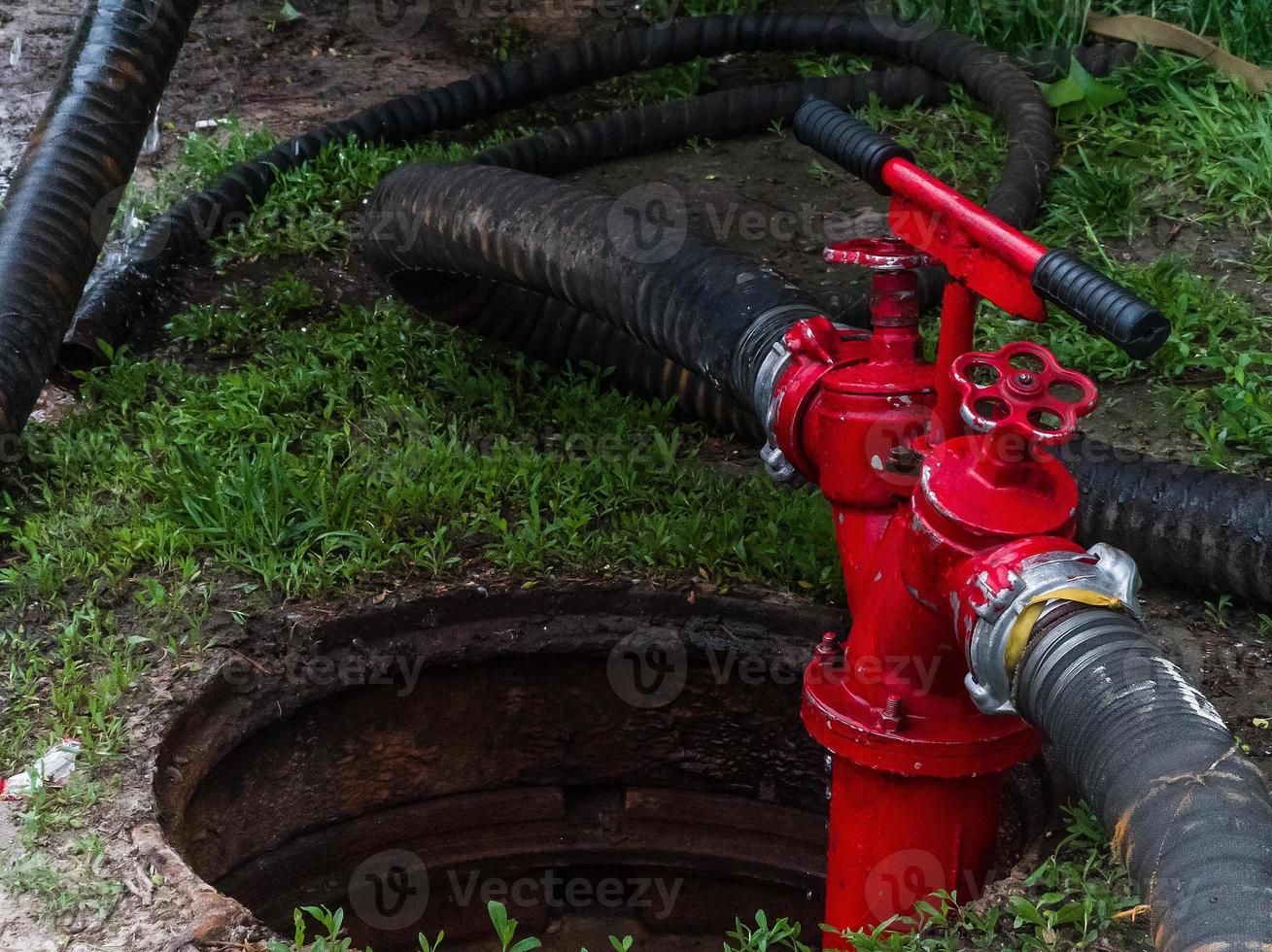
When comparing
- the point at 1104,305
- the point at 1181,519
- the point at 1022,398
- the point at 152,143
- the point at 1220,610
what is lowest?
the point at 152,143

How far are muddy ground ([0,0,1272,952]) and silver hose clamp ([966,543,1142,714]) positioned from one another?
0.86 meters

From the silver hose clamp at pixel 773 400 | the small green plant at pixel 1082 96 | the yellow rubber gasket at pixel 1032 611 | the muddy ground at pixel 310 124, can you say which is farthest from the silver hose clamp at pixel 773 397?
the small green plant at pixel 1082 96

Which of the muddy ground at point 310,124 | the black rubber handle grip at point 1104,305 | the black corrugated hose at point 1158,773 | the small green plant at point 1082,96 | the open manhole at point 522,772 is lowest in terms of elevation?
the open manhole at point 522,772

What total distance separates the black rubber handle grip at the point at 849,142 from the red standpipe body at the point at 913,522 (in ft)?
0.18

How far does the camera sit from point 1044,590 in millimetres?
1680

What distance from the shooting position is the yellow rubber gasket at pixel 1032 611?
5.45 ft

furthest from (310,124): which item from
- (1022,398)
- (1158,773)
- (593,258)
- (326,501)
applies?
(1158,773)

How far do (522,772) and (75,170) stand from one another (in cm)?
197

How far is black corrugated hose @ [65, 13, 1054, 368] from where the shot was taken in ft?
13.4

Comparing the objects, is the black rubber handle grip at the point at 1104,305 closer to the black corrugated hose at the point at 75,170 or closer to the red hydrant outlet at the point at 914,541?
the red hydrant outlet at the point at 914,541

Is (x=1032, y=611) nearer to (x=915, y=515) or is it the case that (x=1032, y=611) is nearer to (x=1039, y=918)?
(x=915, y=515)

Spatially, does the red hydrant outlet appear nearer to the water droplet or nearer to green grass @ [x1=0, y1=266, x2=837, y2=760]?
green grass @ [x1=0, y1=266, x2=837, y2=760]

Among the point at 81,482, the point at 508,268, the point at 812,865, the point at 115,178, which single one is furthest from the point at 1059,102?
the point at 81,482

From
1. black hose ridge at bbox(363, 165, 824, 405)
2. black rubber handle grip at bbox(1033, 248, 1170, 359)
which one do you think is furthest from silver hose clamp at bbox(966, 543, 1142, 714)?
black hose ridge at bbox(363, 165, 824, 405)
